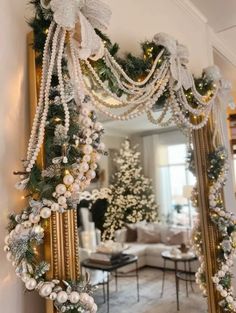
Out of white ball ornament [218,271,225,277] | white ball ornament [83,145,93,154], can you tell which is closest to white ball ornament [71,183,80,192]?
white ball ornament [83,145,93,154]

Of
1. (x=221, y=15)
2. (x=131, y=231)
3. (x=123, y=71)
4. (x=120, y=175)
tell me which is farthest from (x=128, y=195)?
(x=221, y=15)

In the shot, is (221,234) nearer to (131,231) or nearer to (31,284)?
(131,231)

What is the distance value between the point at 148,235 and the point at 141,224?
27 centimetres

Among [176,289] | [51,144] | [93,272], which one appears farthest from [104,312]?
[51,144]

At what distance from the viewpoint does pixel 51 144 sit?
94cm

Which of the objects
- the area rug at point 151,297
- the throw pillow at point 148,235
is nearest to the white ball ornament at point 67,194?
the area rug at point 151,297

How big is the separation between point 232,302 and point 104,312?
30.5 inches

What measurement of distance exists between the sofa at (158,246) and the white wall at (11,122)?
2.69 feet

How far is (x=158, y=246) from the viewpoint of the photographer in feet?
6.54

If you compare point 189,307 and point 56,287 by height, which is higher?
point 56,287

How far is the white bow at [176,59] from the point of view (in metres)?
1.39

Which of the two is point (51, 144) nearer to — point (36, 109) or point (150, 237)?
point (36, 109)

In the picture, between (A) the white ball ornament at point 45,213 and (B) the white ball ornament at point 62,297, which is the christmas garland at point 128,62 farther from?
(B) the white ball ornament at point 62,297

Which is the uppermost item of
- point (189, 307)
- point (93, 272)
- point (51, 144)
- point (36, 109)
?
point (36, 109)
